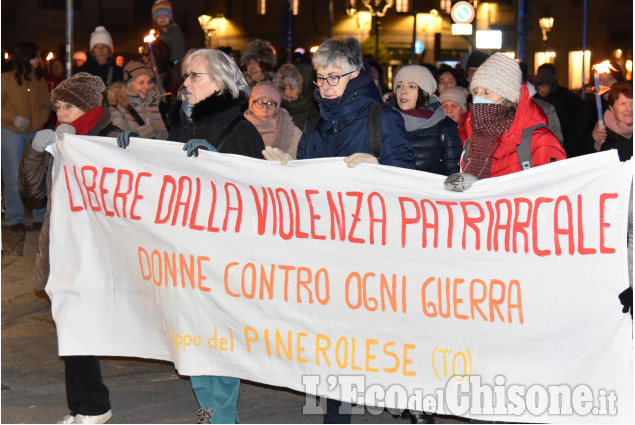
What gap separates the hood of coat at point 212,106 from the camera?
17.3 feet

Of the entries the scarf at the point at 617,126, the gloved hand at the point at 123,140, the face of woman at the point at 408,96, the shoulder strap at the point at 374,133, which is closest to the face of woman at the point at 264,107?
the face of woman at the point at 408,96

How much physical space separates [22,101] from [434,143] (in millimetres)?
6962

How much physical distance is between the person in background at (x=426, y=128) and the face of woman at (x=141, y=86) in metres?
2.51

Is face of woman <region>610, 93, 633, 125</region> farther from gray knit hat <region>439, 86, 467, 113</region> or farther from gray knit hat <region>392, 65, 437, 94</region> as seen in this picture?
gray knit hat <region>439, 86, 467, 113</region>

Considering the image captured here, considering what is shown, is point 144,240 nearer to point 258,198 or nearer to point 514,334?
point 258,198

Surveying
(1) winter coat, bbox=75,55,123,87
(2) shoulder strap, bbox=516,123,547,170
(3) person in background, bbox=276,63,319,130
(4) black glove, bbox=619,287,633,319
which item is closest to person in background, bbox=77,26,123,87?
(1) winter coat, bbox=75,55,123,87

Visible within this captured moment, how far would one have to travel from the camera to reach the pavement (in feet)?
18.5

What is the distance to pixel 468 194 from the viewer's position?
15.3 feet

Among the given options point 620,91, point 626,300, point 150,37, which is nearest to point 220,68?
point 620,91

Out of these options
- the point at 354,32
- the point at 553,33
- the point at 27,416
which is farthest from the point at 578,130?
the point at 354,32

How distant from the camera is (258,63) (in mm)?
10812

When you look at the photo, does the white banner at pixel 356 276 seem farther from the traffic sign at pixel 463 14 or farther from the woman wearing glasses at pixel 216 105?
the traffic sign at pixel 463 14

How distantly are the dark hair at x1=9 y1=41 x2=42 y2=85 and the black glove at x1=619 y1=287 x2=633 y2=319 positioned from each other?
925 centimetres

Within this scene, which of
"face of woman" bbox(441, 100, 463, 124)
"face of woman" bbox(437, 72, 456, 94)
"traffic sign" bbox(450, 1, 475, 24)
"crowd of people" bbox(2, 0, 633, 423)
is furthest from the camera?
"traffic sign" bbox(450, 1, 475, 24)
